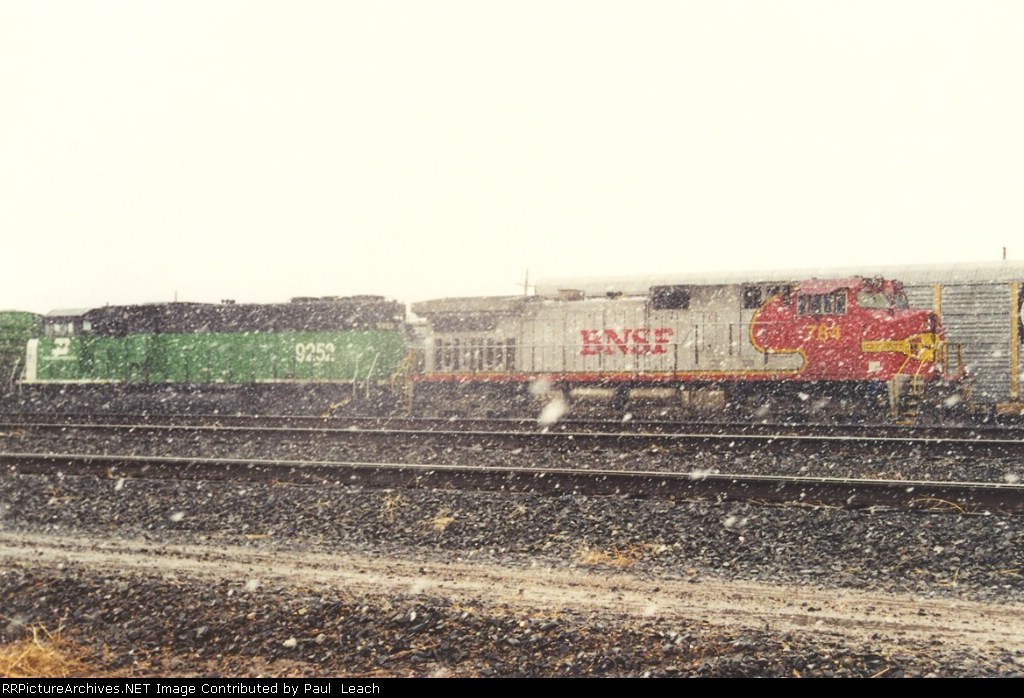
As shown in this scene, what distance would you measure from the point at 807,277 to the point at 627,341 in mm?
5915

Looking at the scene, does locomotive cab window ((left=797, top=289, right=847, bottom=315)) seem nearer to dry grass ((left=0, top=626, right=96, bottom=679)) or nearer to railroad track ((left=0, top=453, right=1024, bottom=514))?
railroad track ((left=0, top=453, right=1024, bottom=514))

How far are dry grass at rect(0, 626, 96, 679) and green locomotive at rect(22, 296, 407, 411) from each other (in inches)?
571

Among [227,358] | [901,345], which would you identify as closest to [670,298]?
[901,345]

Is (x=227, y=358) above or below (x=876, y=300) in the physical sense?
below

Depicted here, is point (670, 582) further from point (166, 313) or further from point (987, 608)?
point (166, 313)

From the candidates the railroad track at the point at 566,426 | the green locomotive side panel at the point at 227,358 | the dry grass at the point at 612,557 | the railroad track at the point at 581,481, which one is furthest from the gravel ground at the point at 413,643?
the green locomotive side panel at the point at 227,358

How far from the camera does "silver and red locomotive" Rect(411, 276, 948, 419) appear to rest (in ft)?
46.0

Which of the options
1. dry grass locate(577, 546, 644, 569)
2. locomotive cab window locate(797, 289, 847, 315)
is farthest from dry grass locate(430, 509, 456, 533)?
locomotive cab window locate(797, 289, 847, 315)

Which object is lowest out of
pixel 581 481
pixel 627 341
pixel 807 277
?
pixel 581 481

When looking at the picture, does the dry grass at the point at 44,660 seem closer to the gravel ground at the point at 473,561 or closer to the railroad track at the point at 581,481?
the gravel ground at the point at 473,561

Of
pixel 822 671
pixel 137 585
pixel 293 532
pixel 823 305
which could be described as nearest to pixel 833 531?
pixel 822 671

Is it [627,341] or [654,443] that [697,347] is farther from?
[654,443]

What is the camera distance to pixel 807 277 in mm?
19266
